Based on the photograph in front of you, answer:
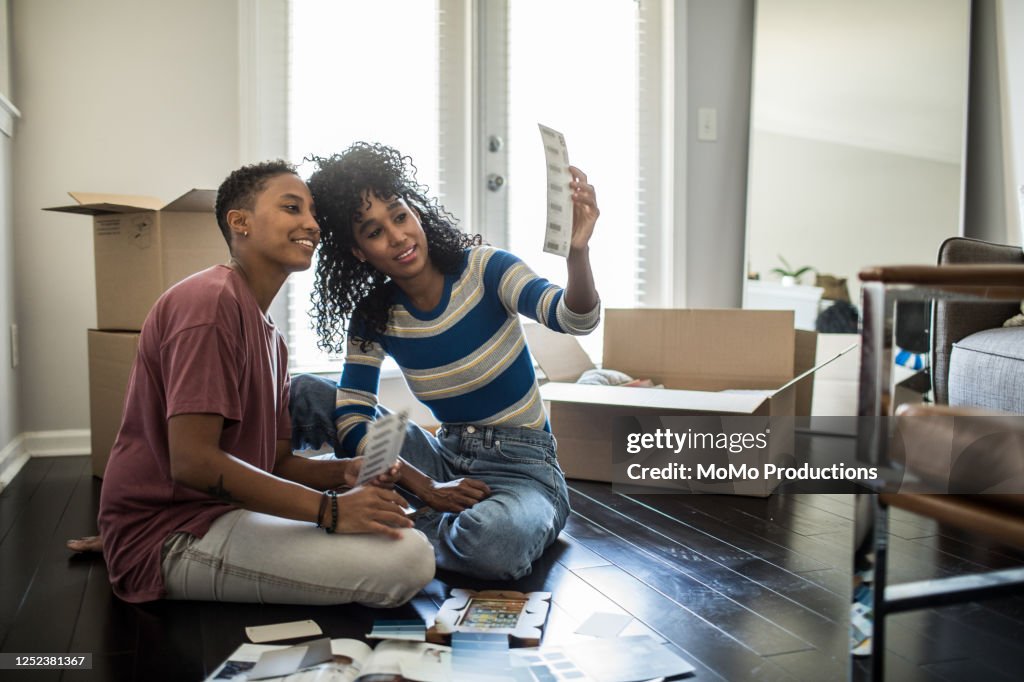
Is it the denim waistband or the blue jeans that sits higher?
the denim waistband

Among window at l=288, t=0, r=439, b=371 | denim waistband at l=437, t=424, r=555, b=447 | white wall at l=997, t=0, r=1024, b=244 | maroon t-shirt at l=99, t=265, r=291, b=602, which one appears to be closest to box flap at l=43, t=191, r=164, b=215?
window at l=288, t=0, r=439, b=371

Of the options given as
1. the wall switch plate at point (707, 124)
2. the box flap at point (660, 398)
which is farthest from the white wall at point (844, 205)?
the box flap at point (660, 398)

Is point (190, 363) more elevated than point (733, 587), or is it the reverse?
point (190, 363)

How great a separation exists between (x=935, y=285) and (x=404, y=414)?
69 cm

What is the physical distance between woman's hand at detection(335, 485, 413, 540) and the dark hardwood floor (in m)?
0.16

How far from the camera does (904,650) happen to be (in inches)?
50.6

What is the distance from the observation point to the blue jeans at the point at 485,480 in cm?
158

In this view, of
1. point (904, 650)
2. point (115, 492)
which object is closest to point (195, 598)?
point (115, 492)

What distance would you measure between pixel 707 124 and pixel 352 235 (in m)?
2.10

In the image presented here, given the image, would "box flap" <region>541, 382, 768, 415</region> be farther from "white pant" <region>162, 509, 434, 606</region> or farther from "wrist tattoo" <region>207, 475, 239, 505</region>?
"wrist tattoo" <region>207, 475, 239, 505</region>

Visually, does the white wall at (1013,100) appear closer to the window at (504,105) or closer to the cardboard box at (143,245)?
the window at (504,105)

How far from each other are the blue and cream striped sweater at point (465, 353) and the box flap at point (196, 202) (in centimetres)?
69

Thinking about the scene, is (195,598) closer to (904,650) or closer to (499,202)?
(904,650)

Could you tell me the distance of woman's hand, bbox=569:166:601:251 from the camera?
5.10 ft
